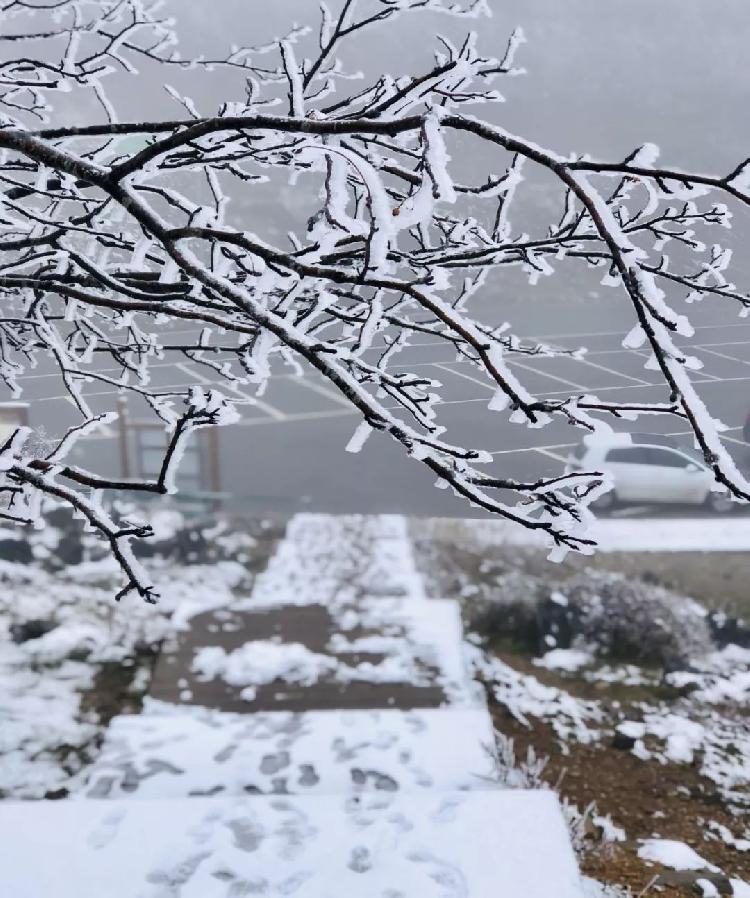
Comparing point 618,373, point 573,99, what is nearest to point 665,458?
point 618,373

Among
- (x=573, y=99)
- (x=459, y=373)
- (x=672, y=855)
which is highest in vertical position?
(x=573, y=99)

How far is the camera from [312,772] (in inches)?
89.6

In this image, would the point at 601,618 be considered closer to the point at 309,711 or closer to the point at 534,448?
the point at 534,448

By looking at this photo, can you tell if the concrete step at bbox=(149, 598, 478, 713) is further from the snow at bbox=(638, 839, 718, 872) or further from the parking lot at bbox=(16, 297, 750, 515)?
the snow at bbox=(638, 839, 718, 872)

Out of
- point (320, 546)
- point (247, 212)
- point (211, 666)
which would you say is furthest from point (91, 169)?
point (320, 546)

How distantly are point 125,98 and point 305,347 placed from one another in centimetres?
240

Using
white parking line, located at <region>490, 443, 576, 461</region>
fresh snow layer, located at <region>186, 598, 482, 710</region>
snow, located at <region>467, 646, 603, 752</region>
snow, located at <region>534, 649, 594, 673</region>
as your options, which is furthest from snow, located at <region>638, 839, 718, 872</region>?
white parking line, located at <region>490, 443, 576, 461</region>

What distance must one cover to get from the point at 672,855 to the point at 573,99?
8.73 feet

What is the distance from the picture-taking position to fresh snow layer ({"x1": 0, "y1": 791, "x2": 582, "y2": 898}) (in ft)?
4.69

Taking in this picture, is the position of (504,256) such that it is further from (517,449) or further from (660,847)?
(660,847)

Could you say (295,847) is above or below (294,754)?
above

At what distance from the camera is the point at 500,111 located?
9.50 feet

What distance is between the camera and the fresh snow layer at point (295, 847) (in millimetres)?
1430

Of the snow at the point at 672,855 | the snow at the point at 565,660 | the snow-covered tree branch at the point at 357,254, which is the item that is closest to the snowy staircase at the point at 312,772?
the snow at the point at 565,660
